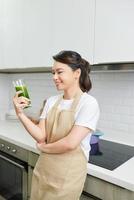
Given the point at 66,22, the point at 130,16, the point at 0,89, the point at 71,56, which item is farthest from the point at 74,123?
the point at 0,89

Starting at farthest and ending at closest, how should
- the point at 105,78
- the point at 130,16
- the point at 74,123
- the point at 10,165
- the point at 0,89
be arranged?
the point at 0,89
the point at 105,78
the point at 10,165
the point at 130,16
the point at 74,123

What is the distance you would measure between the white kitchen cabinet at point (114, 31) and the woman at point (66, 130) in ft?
1.01

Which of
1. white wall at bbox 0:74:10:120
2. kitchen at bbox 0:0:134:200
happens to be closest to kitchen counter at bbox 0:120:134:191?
kitchen at bbox 0:0:134:200

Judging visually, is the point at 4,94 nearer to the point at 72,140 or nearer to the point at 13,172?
the point at 13,172

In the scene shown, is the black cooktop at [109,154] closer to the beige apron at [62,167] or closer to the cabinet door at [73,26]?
the beige apron at [62,167]

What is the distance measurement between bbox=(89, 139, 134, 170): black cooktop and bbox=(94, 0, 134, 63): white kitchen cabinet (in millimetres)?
543

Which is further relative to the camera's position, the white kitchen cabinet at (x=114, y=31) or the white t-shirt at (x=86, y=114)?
the white kitchen cabinet at (x=114, y=31)

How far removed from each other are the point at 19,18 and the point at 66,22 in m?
0.55

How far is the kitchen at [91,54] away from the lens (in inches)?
40.7

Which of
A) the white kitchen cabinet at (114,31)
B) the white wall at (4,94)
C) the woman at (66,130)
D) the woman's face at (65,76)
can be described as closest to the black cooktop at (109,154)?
the woman at (66,130)

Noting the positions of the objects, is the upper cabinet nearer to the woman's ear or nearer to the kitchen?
the kitchen

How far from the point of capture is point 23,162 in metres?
1.43

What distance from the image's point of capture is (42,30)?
160 centimetres

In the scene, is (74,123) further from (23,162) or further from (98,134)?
(23,162)
